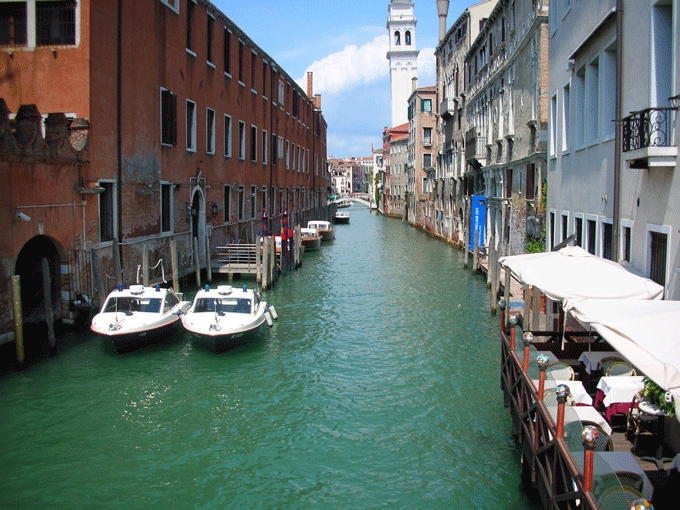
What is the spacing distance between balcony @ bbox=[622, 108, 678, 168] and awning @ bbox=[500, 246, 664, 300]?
1.32 metres

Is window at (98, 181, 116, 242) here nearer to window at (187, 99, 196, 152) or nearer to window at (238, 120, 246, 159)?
window at (187, 99, 196, 152)

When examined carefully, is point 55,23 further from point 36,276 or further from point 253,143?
point 253,143

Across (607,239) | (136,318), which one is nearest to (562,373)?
(607,239)

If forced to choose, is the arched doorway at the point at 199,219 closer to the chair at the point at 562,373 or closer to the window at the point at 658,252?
the chair at the point at 562,373

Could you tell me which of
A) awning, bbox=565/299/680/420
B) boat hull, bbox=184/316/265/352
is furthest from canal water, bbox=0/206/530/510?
awning, bbox=565/299/680/420

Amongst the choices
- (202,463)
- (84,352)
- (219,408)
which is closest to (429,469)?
(202,463)

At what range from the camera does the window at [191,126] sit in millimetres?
19305

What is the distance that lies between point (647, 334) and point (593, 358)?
115 inches

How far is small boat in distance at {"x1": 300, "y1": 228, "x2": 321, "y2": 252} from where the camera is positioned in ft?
102

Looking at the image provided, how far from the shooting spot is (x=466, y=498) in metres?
6.95

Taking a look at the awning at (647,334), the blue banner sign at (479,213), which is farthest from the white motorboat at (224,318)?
the blue banner sign at (479,213)

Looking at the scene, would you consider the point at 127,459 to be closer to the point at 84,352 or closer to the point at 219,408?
the point at 219,408

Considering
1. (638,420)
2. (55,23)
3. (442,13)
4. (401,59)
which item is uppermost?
(401,59)

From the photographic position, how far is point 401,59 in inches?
3039
